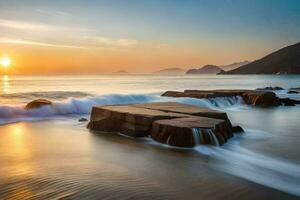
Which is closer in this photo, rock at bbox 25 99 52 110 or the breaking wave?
the breaking wave

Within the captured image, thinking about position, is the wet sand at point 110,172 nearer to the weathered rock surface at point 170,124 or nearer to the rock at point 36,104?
the weathered rock surface at point 170,124

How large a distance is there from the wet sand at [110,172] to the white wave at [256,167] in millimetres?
228

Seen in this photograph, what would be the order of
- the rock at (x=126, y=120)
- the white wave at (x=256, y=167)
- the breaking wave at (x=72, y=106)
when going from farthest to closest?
the breaking wave at (x=72, y=106) → the rock at (x=126, y=120) → the white wave at (x=256, y=167)

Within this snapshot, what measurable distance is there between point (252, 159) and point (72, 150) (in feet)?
14.2

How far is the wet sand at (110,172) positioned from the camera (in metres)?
5.71

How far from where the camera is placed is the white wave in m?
6.49

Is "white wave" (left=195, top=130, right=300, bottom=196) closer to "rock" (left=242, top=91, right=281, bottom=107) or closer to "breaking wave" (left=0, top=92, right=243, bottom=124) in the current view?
"breaking wave" (left=0, top=92, right=243, bottom=124)

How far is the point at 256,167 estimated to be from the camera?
297 inches

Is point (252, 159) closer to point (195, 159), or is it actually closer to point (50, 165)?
point (195, 159)

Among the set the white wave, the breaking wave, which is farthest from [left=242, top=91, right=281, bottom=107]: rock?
the white wave

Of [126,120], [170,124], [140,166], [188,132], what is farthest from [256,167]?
[126,120]

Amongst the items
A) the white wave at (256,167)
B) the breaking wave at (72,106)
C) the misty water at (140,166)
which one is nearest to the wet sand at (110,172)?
the misty water at (140,166)

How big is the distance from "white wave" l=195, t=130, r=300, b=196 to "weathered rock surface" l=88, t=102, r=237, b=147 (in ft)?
1.17

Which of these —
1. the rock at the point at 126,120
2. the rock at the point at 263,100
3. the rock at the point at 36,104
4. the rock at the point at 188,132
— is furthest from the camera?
the rock at the point at 263,100
